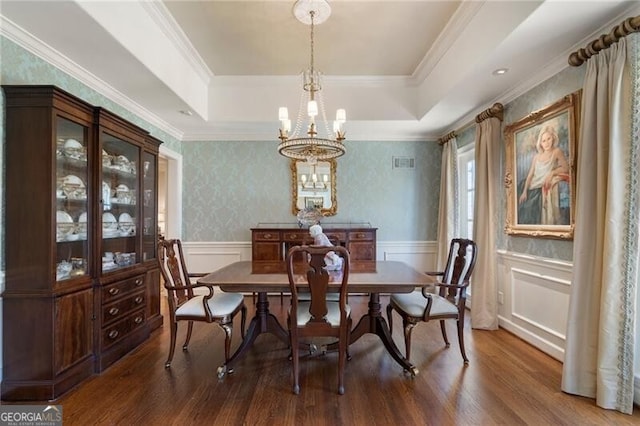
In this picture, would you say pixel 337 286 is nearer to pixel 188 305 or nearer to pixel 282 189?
pixel 188 305

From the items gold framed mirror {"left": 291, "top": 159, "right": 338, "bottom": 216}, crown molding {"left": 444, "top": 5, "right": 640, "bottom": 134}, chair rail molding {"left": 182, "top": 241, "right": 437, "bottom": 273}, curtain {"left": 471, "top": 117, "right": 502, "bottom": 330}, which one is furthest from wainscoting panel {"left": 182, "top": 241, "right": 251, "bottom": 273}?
crown molding {"left": 444, "top": 5, "right": 640, "bottom": 134}

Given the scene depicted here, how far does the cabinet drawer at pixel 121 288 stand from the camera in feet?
8.19

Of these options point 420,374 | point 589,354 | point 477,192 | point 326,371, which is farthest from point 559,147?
point 326,371

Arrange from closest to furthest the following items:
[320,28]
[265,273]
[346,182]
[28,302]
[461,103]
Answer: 1. [28,302]
2. [265,273]
3. [320,28]
4. [461,103]
5. [346,182]

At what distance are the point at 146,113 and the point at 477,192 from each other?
4.03 meters

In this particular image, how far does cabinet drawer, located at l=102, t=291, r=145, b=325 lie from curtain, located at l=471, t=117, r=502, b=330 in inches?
138

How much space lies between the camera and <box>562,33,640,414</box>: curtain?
1864 millimetres

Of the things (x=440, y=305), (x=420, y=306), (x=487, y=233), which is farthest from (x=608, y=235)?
(x=487, y=233)

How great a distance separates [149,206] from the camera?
10.8 ft

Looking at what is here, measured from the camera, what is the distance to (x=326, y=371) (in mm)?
2412

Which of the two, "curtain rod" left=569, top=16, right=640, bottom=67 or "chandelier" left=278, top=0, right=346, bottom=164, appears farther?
"chandelier" left=278, top=0, right=346, bottom=164

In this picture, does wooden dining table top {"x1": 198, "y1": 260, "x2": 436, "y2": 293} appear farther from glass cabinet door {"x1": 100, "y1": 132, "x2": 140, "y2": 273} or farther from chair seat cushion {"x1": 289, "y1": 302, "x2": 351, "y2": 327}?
glass cabinet door {"x1": 100, "y1": 132, "x2": 140, "y2": 273}

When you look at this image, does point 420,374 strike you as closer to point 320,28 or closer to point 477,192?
point 477,192

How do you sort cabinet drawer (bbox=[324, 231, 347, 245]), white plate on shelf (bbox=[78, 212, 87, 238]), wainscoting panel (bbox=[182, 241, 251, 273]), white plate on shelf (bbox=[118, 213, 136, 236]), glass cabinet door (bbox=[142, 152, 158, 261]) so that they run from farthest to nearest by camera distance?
wainscoting panel (bbox=[182, 241, 251, 273])
cabinet drawer (bbox=[324, 231, 347, 245])
glass cabinet door (bbox=[142, 152, 158, 261])
white plate on shelf (bbox=[118, 213, 136, 236])
white plate on shelf (bbox=[78, 212, 87, 238])
